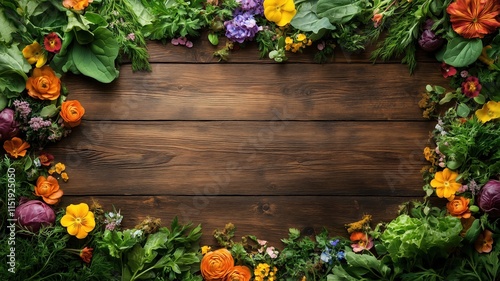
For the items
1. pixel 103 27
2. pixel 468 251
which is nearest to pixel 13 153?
pixel 103 27

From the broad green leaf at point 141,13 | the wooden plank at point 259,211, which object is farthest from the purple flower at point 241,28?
the wooden plank at point 259,211

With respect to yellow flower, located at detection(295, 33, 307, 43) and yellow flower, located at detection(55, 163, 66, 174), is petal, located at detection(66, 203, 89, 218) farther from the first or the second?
yellow flower, located at detection(295, 33, 307, 43)

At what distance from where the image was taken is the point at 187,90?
198cm

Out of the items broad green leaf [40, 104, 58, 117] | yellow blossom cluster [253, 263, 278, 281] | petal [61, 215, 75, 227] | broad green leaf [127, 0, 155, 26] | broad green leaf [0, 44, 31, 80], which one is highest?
broad green leaf [127, 0, 155, 26]

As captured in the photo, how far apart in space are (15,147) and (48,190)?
169mm

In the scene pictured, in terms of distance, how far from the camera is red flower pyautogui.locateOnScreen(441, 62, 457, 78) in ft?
6.42

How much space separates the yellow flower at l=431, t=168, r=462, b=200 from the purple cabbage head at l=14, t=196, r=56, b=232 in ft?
3.90

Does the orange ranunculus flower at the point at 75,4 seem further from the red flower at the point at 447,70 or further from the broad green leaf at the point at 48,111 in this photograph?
the red flower at the point at 447,70

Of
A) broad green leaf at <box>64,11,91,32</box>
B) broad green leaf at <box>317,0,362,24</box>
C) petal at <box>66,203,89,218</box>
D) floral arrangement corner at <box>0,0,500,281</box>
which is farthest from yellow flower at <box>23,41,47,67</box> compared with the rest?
broad green leaf at <box>317,0,362,24</box>

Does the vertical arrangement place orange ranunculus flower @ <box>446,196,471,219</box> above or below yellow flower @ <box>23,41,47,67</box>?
below

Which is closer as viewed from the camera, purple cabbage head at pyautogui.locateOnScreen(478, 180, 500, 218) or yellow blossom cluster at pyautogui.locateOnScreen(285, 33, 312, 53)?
purple cabbage head at pyautogui.locateOnScreen(478, 180, 500, 218)

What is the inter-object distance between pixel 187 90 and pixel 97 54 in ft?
0.99

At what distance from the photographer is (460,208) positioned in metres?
1.88

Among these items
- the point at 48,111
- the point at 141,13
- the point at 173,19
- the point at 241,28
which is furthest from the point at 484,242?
the point at 48,111
